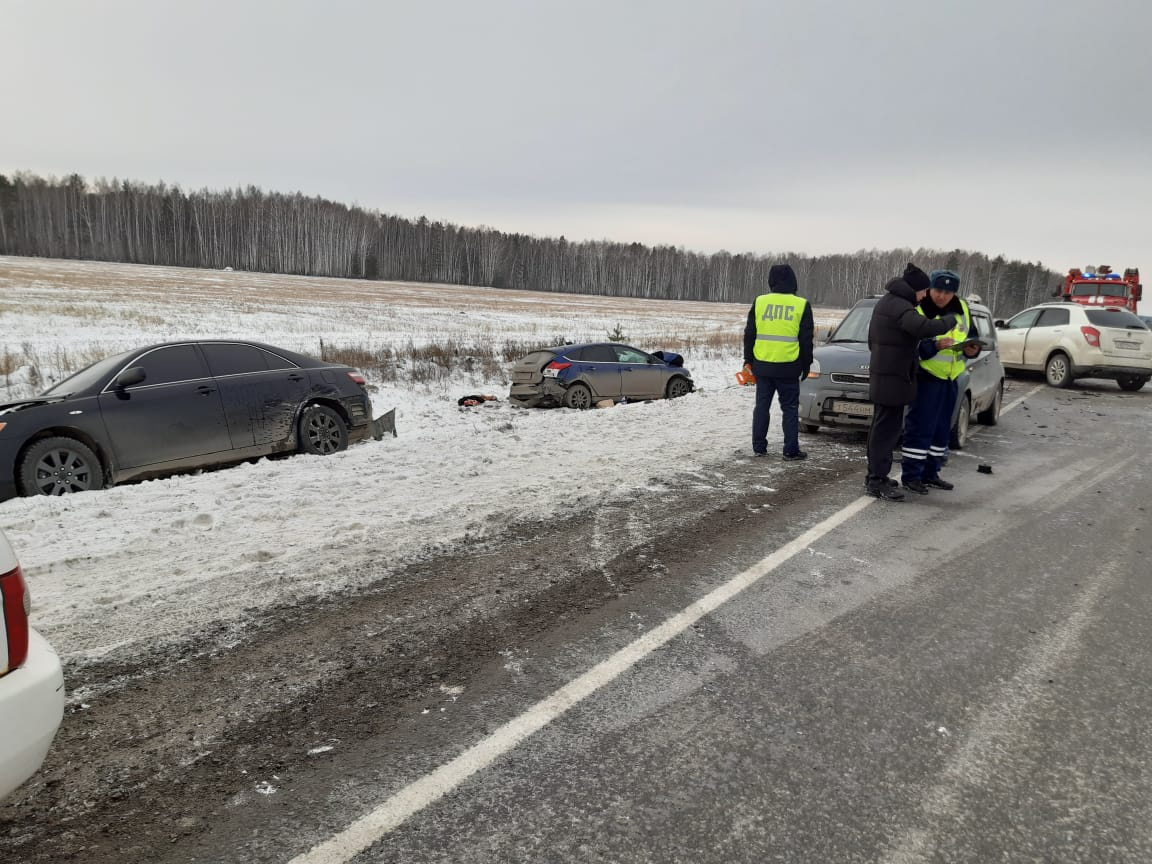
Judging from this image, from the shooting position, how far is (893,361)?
A: 625 cm

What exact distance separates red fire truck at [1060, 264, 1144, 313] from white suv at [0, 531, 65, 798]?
28.9m

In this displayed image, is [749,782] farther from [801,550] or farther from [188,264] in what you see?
[188,264]

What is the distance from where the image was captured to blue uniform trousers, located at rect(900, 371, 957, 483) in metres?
6.57

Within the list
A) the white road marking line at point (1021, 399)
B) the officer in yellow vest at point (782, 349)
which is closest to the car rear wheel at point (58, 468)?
the officer in yellow vest at point (782, 349)

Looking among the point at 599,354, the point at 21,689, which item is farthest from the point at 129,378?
the point at 599,354

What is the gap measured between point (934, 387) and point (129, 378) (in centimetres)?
814

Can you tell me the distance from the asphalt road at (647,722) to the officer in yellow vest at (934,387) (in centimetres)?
176

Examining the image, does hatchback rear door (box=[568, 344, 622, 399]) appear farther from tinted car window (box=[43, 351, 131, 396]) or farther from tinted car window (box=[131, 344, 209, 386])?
tinted car window (box=[43, 351, 131, 396])

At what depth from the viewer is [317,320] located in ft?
109

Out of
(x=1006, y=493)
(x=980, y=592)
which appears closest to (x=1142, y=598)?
(x=980, y=592)

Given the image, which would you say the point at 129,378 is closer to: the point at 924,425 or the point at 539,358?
the point at 924,425

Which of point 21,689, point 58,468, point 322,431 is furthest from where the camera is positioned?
point 322,431

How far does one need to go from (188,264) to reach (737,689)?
4179 inches

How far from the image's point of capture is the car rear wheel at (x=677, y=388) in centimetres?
1575
